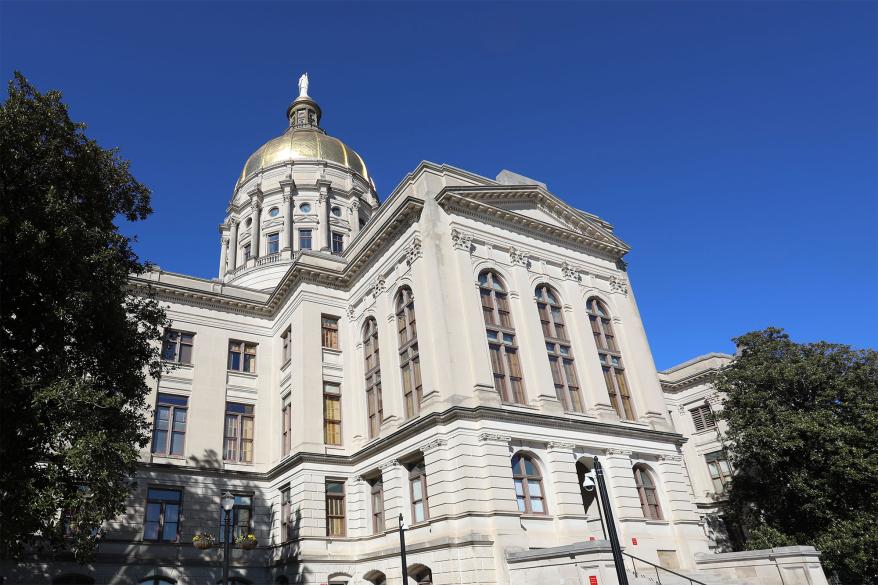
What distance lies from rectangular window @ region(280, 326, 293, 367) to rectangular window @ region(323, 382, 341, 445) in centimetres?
342

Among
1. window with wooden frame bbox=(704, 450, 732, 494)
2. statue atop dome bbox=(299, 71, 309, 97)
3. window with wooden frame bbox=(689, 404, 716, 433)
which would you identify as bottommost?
window with wooden frame bbox=(704, 450, 732, 494)

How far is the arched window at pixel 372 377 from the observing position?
30.4 meters

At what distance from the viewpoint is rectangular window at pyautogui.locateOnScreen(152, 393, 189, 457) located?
30.9 m

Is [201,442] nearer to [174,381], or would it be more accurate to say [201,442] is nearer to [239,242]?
[174,381]

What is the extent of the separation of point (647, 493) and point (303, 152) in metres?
43.0

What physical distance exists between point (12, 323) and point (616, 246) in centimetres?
2962

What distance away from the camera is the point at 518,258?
103 ft

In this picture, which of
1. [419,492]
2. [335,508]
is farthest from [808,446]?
[335,508]

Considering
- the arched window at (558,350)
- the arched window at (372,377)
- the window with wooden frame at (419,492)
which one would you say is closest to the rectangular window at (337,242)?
the arched window at (372,377)

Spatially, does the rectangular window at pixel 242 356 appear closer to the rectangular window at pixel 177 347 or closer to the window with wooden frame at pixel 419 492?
the rectangular window at pixel 177 347

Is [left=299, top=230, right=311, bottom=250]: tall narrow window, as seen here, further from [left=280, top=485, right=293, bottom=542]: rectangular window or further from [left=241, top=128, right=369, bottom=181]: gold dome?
[left=280, top=485, right=293, bottom=542]: rectangular window

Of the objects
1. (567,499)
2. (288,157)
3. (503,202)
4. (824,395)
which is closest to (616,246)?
(503,202)

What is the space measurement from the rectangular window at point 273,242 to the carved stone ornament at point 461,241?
27.0m

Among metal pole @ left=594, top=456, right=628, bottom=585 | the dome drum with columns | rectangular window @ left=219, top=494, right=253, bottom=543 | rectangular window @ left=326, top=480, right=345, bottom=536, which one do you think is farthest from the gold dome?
metal pole @ left=594, top=456, right=628, bottom=585
